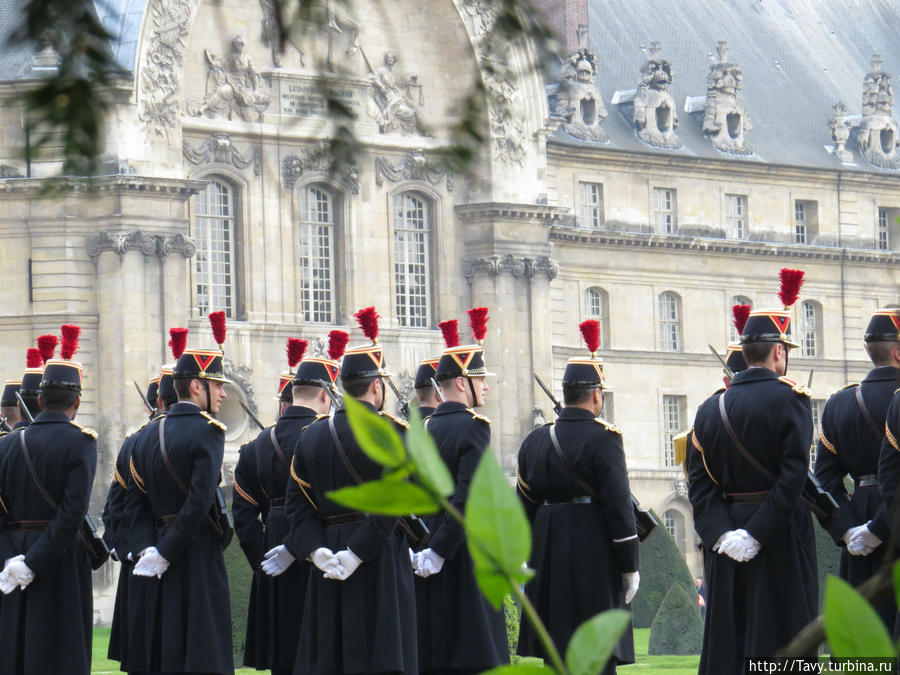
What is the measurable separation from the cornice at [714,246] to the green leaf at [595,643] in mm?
45176

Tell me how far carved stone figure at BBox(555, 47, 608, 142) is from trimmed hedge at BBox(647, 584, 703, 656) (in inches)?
1014

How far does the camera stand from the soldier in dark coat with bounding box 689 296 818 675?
1038cm

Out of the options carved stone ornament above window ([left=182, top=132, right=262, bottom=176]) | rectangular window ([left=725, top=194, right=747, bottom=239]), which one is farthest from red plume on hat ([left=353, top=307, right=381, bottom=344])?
rectangular window ([left=725, top=194, right=747, bottom=239])

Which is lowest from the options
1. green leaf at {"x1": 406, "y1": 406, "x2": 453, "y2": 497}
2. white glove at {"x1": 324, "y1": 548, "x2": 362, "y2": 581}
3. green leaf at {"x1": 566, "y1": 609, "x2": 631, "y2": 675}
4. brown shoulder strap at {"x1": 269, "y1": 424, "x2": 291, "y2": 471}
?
white glove at {"x1": 324, "y1": 548, "x2": 362, "y2": 581}

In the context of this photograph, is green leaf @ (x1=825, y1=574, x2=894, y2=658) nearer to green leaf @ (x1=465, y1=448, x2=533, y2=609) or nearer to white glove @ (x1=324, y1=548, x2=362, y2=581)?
green leaf @ (x1=465, y1=448, x2=533, y2=609)

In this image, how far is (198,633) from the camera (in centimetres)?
1221

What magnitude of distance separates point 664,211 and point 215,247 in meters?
13.6

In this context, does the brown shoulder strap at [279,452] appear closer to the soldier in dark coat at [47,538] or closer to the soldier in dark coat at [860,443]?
the soldier in dark coat at [47,538]

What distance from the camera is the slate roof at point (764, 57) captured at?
2164 inches

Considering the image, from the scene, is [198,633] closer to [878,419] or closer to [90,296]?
[878,419]

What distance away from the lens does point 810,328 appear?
55.5 m

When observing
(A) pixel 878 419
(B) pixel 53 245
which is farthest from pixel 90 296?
(A) pixel 878 419

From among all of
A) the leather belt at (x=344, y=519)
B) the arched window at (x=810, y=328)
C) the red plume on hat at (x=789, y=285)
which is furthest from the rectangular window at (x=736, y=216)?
the leather belt at (x=344, y=519)

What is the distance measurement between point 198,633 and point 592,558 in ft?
7.85
